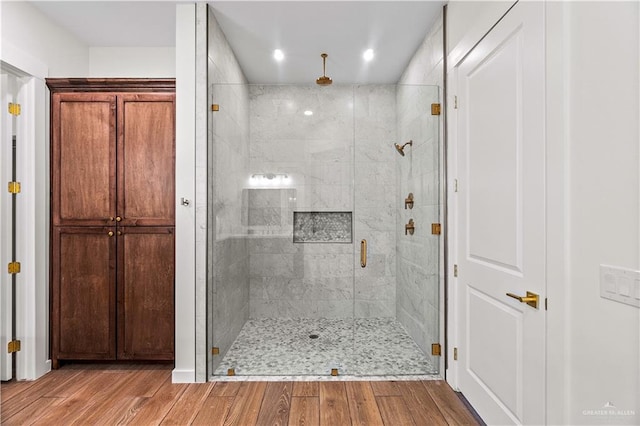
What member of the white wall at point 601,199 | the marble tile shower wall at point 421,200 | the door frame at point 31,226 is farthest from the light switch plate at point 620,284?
the door frame at point 31,226

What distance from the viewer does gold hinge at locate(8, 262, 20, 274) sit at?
Answer: 2.70m

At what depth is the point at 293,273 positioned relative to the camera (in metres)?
3.06

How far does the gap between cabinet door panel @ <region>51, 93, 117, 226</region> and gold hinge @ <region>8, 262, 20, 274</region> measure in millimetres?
392

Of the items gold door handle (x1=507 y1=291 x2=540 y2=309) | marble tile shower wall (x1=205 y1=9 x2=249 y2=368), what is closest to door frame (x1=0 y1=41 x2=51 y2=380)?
marble tile shower wall (x1=205 y1=9 x2=249 y2=368)

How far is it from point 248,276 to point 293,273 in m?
0.39

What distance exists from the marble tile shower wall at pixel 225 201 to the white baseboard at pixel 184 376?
0.69 feet

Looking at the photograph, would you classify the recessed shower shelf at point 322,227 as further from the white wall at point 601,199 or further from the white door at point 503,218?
the white wall at point 601,199

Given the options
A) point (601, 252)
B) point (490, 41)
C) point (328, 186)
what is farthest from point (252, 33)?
point (601, 252)

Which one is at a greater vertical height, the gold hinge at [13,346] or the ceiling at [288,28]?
the ceiling at [288,28]

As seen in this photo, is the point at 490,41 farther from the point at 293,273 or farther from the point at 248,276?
the point at 248,276

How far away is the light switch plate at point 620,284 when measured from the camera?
1148mm

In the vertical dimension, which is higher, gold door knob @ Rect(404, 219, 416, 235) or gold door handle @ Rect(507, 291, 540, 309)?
gold door knob @ Rect(404, 219, 416, 235)

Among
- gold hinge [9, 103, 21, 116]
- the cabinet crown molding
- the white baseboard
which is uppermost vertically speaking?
the cabinet crown molding

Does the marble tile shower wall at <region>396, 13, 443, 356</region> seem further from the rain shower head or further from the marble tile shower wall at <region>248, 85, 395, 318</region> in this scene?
the marble tile shower wall at <region>248, 85, 395, 318</region>
